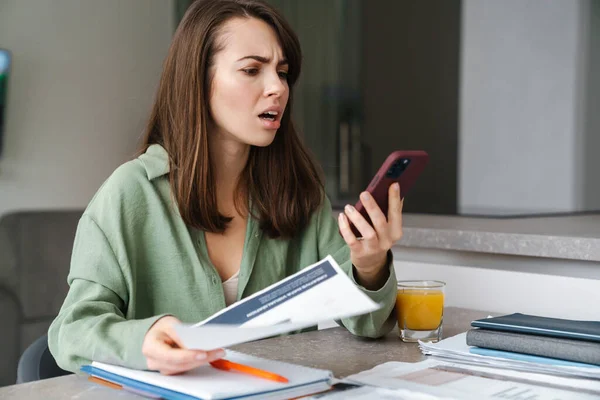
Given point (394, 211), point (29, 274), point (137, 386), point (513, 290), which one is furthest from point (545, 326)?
point (29, 274)

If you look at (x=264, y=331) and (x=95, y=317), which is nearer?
(x=264, y=331)

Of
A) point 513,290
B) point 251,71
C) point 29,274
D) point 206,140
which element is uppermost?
point 251,71

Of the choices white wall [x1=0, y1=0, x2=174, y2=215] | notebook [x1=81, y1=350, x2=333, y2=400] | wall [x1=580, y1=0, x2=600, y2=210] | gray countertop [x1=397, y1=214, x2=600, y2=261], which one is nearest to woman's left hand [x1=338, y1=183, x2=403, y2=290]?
notebook [x1=81, y1=350, x2=333, y2=400]

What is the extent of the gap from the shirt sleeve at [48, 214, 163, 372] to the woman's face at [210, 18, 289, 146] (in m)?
0.31

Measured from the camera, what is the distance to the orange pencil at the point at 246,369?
36.1 inches

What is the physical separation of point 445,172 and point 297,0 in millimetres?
1376

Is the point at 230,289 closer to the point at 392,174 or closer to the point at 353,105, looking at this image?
the point at 392,174

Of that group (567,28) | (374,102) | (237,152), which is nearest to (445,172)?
(374,102)

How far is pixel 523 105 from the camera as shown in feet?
13.5

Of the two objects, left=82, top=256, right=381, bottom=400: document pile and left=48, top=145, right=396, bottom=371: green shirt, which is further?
left=48, top=145, right=396, bottom=371: green shirt

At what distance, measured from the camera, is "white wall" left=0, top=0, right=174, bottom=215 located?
2.54 metres

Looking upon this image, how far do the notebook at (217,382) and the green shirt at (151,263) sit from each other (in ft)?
0.39

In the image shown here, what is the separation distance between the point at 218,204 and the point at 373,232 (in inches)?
17.0

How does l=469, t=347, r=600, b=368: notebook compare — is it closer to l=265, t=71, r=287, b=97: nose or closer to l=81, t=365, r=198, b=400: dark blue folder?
l=81, t=365, r=198, b=400: dark blue folder
